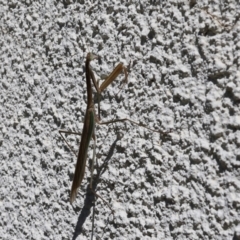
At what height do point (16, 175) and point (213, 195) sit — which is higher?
point (16, 175)

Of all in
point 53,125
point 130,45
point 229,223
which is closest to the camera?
point 229,223

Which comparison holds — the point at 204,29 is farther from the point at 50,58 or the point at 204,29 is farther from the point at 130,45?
the point at 50,58

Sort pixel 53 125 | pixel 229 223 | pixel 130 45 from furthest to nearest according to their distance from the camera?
pixel 53 125 → pixel 130 45 → pixel 229 223

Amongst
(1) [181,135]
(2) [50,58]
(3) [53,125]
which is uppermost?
(2) [50,58]

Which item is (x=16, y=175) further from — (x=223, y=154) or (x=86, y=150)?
(x=223, y=154)

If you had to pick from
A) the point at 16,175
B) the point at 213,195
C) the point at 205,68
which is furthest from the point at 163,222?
the point at 16,175

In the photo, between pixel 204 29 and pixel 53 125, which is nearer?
pixel 204 29
